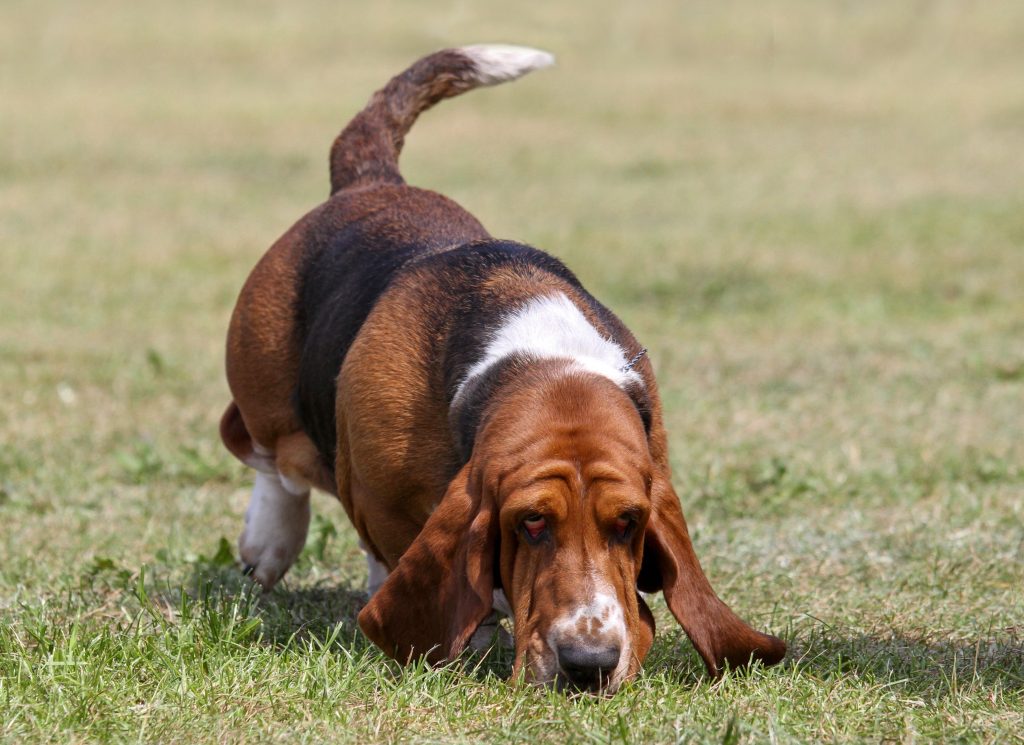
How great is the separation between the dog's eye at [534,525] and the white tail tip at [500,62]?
255 cm

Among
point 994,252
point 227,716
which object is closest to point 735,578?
point 227,716

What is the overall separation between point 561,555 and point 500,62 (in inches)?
105

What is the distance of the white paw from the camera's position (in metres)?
5.16

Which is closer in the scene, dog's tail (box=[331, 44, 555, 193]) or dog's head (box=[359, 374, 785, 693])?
dog's head (box=[359, 374, 785, 693])

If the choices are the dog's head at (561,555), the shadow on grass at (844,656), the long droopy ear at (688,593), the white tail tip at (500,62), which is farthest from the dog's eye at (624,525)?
the white tail tip at (500,62)

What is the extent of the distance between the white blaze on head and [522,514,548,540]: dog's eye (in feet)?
1.75

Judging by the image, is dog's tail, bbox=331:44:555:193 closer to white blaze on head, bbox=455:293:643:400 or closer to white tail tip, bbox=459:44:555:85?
white tail tip, bbox=459:44:555:85

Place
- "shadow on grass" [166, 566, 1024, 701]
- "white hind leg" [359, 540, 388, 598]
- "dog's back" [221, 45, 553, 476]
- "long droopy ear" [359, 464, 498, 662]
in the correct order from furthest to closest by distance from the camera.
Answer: "white hind leg" [359, 540, 388, 598], "dog's back" [221, 45, 553, 476], "shadow on grass" [166, 566, 1024, 701], "long droopy ear" [359, 464, 498, 662]

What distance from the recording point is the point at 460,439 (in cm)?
393

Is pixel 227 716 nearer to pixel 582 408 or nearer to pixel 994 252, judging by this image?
pixel 582 408

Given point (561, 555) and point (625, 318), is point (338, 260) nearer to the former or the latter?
point (561, 555)

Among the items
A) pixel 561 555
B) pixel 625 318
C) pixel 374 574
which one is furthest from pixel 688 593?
pixel 625 318

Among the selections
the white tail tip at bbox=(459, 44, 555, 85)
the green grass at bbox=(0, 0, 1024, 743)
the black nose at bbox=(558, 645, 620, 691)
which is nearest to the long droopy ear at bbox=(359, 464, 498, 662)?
the green grass at bbox=(0, 0, 1024, 743)

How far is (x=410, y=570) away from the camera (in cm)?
368
